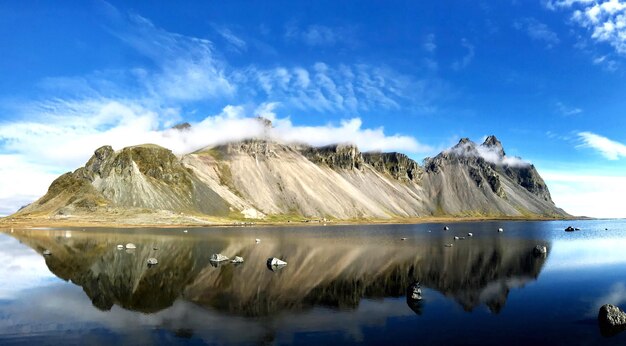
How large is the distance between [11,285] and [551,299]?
50367 millimetres

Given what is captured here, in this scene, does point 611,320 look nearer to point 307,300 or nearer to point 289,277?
point 307,300

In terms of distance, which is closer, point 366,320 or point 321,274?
point 366,320

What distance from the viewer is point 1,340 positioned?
82.6ft

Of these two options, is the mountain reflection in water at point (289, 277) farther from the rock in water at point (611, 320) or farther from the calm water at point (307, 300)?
the rock in water at point (611, 320)

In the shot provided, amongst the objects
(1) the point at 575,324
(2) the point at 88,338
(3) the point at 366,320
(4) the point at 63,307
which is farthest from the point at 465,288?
(4) the point at 63,307

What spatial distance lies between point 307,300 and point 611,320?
69.0 ft

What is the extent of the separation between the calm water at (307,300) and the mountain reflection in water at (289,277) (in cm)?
18

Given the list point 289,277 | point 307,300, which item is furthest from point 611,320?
point 289,277

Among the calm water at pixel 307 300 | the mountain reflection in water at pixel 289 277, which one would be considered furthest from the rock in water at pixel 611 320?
the mountain reflection in water at pixel 289 277

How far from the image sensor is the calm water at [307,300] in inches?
1024

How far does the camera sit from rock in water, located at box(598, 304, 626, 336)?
26.9m

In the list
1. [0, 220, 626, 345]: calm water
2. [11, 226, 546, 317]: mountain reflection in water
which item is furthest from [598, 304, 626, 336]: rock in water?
[11, 226, 546, 317]: mountain reflection in water

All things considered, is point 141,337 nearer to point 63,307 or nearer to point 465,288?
point 63,307

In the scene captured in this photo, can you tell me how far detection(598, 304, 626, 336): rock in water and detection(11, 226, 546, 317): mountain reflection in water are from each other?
21.7 feet
